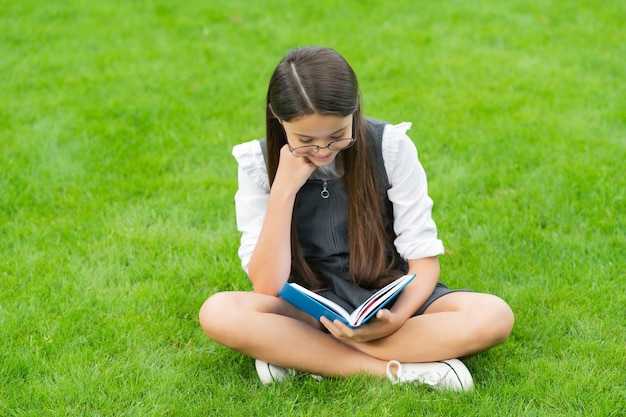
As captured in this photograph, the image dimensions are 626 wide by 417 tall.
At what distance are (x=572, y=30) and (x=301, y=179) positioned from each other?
176 inches

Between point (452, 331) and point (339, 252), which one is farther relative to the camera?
point (339, 252)

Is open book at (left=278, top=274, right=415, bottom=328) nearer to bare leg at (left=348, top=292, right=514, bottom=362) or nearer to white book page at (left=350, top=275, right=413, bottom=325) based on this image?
white book page at (left=350, top=275, right=413, bottom=325)

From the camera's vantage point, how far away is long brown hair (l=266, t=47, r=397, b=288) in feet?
9.74

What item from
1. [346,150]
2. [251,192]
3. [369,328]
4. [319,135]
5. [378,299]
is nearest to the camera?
[378,299]

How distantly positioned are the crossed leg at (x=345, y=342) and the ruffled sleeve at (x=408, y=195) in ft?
0.77

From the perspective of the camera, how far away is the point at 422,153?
5.18 metres

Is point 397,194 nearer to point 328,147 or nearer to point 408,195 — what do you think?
point 408,195

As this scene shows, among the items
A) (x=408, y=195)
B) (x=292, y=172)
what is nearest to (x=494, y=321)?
(x=408, y=195)

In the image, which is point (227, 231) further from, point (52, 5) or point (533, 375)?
point (52, 5)

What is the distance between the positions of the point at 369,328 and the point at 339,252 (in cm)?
39

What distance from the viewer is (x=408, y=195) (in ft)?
11.0

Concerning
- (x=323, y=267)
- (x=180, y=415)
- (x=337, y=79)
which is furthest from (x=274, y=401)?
(x=337, y=79)

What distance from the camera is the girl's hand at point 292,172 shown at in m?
3.18

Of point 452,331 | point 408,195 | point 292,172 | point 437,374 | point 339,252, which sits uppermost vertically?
point 292,172
